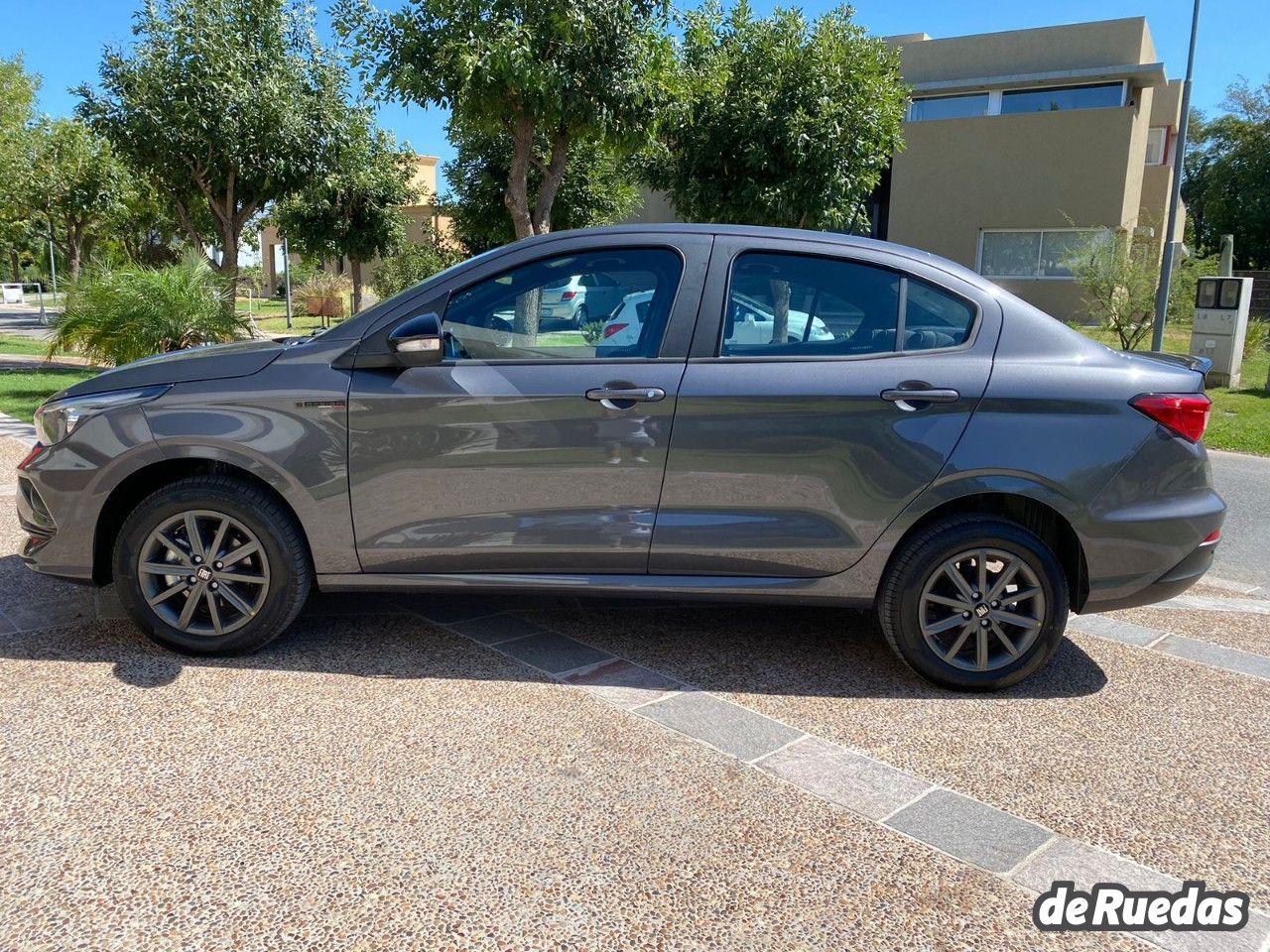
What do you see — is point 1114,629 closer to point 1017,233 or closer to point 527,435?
point 527,435

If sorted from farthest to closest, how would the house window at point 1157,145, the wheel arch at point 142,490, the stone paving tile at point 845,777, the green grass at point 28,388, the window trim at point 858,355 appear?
the house window at point 1157,145
the green grass at point 28,388
the wheel arch at point 142,490
the window trim at point 858,355
the stone paving tile at point 845,777

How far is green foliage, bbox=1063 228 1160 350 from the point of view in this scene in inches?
763

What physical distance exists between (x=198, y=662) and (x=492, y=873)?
6.56 feet

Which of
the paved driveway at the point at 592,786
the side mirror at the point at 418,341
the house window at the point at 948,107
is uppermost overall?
the house window at the point at 948,107

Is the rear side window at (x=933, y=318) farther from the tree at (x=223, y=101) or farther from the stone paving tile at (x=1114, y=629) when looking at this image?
the tree at (x=223, y=101)

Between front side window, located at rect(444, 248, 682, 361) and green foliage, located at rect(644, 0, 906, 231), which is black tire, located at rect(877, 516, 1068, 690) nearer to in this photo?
front side window, located at rect(444, 248, 682, 361)

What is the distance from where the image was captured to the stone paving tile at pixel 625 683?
3898mm

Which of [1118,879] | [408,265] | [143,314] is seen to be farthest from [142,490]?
[408,265]

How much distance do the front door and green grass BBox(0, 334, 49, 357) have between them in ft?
56.7

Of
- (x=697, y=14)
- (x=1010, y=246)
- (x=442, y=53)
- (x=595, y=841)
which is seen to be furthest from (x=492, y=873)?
(x=1010, y=246)

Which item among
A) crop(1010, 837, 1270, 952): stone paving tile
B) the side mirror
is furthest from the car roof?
crop(1010, 837, 1270, 952): stone paving tile

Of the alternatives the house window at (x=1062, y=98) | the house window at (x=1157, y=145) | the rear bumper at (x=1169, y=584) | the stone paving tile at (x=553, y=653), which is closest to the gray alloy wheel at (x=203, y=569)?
the stone paving tile at (x=553, y=653)

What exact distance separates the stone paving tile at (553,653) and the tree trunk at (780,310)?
1518 millimetres

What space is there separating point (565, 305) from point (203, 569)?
178cm
